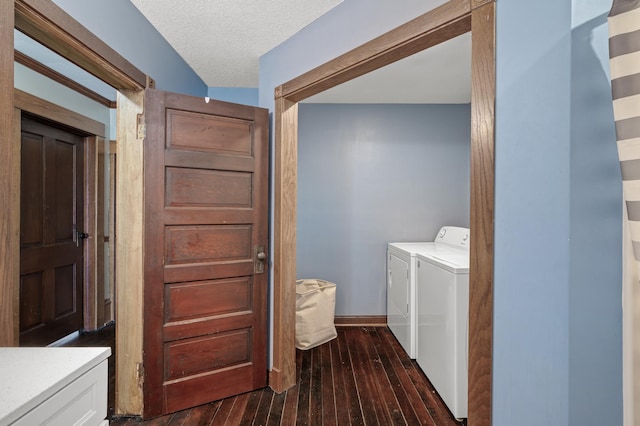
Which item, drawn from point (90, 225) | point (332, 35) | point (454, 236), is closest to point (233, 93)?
point (332, 35)

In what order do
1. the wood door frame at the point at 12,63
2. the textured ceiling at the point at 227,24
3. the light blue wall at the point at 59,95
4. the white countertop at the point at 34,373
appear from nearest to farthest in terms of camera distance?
the white countertop at the point at 34,373 → the wood door frame at the point at 12,63 → the textured ceiling at the point at 227,24 → the light blue wall at the point at 59,95

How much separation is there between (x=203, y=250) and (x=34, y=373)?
45.4 inches

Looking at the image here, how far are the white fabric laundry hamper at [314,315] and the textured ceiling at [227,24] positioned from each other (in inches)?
78.6

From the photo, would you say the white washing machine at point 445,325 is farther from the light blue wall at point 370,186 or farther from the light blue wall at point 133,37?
the light blue wall at point 133,37

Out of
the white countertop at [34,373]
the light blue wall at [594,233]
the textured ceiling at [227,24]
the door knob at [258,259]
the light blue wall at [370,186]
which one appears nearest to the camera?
the white countertop at [34,373]

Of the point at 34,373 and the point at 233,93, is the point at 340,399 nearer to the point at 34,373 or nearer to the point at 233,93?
the point at 34,373

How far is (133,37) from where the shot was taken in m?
1.69

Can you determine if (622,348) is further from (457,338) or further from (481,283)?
(457,338)

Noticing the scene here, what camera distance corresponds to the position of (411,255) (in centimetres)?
239

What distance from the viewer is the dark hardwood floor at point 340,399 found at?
5.76 ft

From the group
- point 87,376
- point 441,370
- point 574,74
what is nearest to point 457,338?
point 441,370

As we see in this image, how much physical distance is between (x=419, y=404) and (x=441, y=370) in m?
0.26

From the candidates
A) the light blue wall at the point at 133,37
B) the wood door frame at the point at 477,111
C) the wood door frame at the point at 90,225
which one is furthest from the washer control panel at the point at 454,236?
the wood door frame at the point at 90,225

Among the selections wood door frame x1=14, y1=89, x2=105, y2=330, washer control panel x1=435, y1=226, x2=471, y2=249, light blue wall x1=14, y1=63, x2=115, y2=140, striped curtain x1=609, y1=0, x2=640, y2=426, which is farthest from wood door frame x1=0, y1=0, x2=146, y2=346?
washer control panel x1=435, y1=226, x2=471, y2=249
